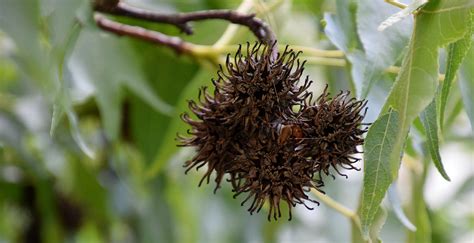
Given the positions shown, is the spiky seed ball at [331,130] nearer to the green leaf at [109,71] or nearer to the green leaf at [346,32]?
the green leaf at [346,32]

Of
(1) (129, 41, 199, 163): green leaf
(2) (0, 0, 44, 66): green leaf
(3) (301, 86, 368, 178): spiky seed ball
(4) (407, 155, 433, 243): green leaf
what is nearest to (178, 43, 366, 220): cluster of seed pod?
(3) (301, 86, 368, 178): spiky seed ball

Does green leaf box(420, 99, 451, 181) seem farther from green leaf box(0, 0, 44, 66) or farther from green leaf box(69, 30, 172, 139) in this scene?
green leaf box(69, 30, 172, 139)

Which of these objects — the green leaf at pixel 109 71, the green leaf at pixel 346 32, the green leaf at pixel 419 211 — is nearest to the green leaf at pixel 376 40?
the green leaf at pixel 346 32

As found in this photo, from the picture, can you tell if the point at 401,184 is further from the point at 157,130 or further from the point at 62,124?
the point at 62,124

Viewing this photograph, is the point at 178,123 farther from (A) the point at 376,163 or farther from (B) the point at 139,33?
(A) the point at 376,163

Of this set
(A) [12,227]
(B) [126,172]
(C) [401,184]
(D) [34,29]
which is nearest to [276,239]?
(C) [401,184]
